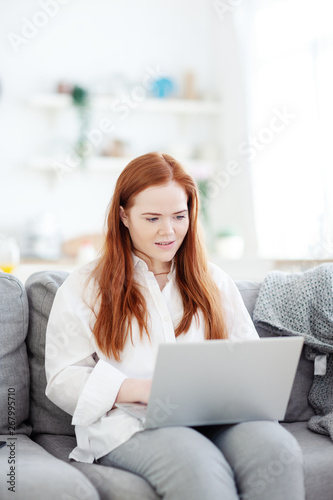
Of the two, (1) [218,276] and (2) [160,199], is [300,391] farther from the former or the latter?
(2) [160,199]

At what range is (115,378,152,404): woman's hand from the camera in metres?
1.48

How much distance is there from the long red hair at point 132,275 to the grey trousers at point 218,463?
0.29m

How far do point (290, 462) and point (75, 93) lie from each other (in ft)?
10.2

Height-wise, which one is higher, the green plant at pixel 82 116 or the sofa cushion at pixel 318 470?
the green plant at pixel 82 116

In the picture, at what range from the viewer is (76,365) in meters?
1.59

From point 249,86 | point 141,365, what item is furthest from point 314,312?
point 249,86

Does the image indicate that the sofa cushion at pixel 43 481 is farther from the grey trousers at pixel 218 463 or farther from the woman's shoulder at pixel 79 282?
the woman's shoulder at pixel 79 282

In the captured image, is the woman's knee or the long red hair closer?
the woman's knee

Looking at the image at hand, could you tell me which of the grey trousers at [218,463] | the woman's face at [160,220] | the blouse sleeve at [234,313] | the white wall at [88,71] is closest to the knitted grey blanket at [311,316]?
the blouse sleeve at [234,313]

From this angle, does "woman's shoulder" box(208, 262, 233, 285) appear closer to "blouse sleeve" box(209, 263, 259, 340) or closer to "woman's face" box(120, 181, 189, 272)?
"blouse sleeve" box(209, 263, 259, 340)

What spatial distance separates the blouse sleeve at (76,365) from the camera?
151 centimetres

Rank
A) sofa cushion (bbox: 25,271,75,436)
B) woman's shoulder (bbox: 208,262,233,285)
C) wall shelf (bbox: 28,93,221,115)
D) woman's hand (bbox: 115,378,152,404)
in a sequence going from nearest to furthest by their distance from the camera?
woman's hand (bbox: 115,378,152,404)
sofa cushion (bbox: 25,271,75,436)
woman's shoulder (bbox: 208,262,233,285)
wall shelf (bbox: 28,93,221,115)

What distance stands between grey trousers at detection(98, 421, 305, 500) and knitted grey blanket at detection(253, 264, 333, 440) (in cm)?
51

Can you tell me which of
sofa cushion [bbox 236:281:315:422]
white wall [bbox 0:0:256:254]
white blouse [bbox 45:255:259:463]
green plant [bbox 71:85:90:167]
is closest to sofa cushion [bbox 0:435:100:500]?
white blouse [bbox 45:255:259:463]
